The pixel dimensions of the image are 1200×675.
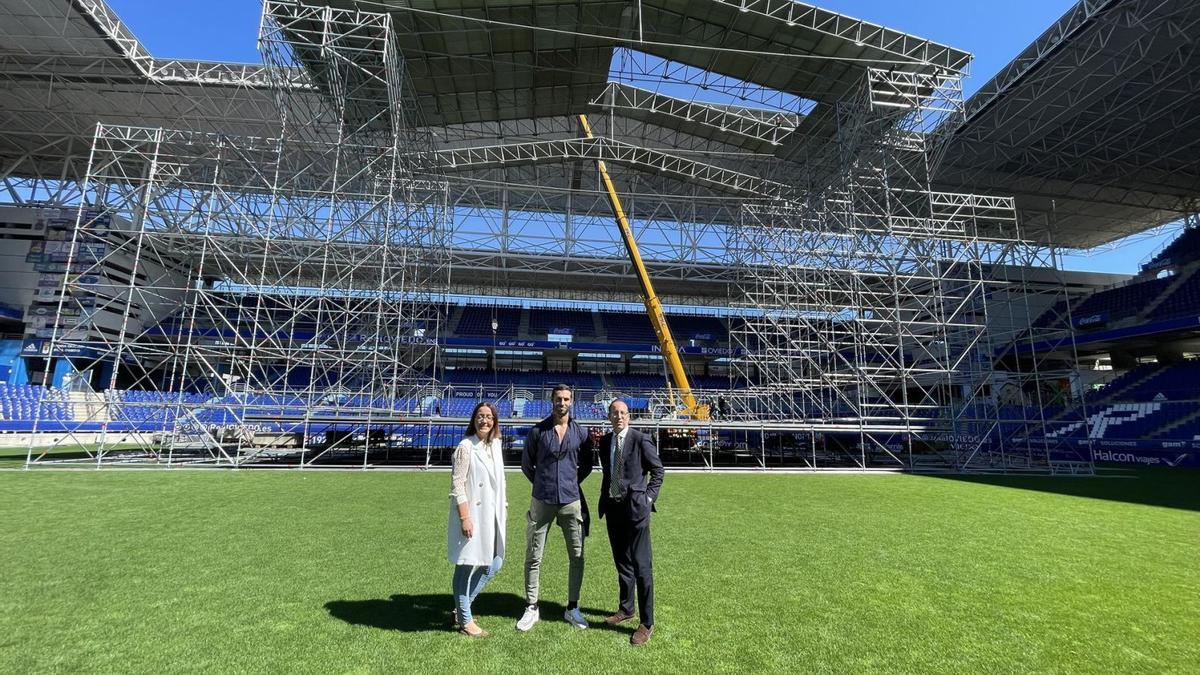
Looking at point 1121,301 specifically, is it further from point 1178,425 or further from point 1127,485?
point 1127,485

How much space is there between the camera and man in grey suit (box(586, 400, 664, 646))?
3.34 meters

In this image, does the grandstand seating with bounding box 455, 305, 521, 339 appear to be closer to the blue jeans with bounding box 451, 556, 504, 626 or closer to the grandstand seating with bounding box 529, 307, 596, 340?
the grandstand seating with bounding box 529, 307, 596, 340

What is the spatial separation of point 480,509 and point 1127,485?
611 inches

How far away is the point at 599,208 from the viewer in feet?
91.7

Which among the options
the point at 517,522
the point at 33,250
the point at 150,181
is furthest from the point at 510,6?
the point at 33,250

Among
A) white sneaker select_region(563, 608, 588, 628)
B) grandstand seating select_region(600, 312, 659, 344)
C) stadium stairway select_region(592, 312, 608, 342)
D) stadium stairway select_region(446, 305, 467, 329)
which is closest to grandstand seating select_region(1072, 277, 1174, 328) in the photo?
grandstand seating select_region(600, 312, 659, 344)

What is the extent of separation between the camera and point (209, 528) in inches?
242

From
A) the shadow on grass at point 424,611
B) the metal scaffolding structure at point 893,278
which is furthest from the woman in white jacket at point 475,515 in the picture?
the metal scaffolding structure at point 893,278

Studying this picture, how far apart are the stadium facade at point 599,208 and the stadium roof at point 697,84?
0.46ft

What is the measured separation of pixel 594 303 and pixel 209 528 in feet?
107

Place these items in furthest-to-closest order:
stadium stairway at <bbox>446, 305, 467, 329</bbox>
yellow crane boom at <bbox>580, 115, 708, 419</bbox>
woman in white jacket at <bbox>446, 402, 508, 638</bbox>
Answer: stadium stairway at <bbox>446, 305, 467, 329</bbox> < yellow crane boom at <bbox>580, 115, 708, 419</bbox> < woman in white jacket at <bbox>446, 402, 508, 638</bbox>

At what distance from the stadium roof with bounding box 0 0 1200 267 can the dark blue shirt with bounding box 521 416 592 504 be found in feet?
47.0

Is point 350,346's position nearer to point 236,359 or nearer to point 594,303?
point 236,359

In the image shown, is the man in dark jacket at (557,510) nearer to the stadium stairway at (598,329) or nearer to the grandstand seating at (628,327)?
the stadium stairway at (598,329)
